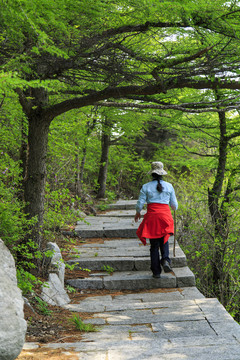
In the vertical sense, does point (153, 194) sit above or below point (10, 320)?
above

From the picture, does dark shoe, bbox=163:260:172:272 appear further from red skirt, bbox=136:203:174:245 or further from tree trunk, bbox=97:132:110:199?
tree trunk, bbox=97:132:110:199

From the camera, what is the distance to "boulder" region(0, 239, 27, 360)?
2311mm

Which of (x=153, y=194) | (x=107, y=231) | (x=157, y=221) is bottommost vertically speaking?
(x=107, y=231)

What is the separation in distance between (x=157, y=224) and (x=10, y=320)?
4.10 meters

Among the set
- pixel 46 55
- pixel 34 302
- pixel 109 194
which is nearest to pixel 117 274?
pixel 34 302

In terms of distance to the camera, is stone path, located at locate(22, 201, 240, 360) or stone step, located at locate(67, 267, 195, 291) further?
stone step, located at locate(67, 267, 195, 291)

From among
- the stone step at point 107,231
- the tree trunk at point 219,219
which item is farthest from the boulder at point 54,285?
the tree trunk at point 219,219

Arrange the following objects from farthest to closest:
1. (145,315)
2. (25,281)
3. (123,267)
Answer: (123,267) < (145,315) < (25,281)

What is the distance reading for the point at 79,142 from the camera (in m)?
10.9

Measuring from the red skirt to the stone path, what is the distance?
2.53ft

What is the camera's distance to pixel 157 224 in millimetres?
6270

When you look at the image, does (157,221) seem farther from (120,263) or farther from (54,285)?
(54,285)

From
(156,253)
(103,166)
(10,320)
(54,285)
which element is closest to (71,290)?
(54,285)

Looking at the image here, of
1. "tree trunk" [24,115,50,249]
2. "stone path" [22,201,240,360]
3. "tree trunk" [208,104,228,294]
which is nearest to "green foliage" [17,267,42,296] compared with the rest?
"stone path" [22,201,240,360]
